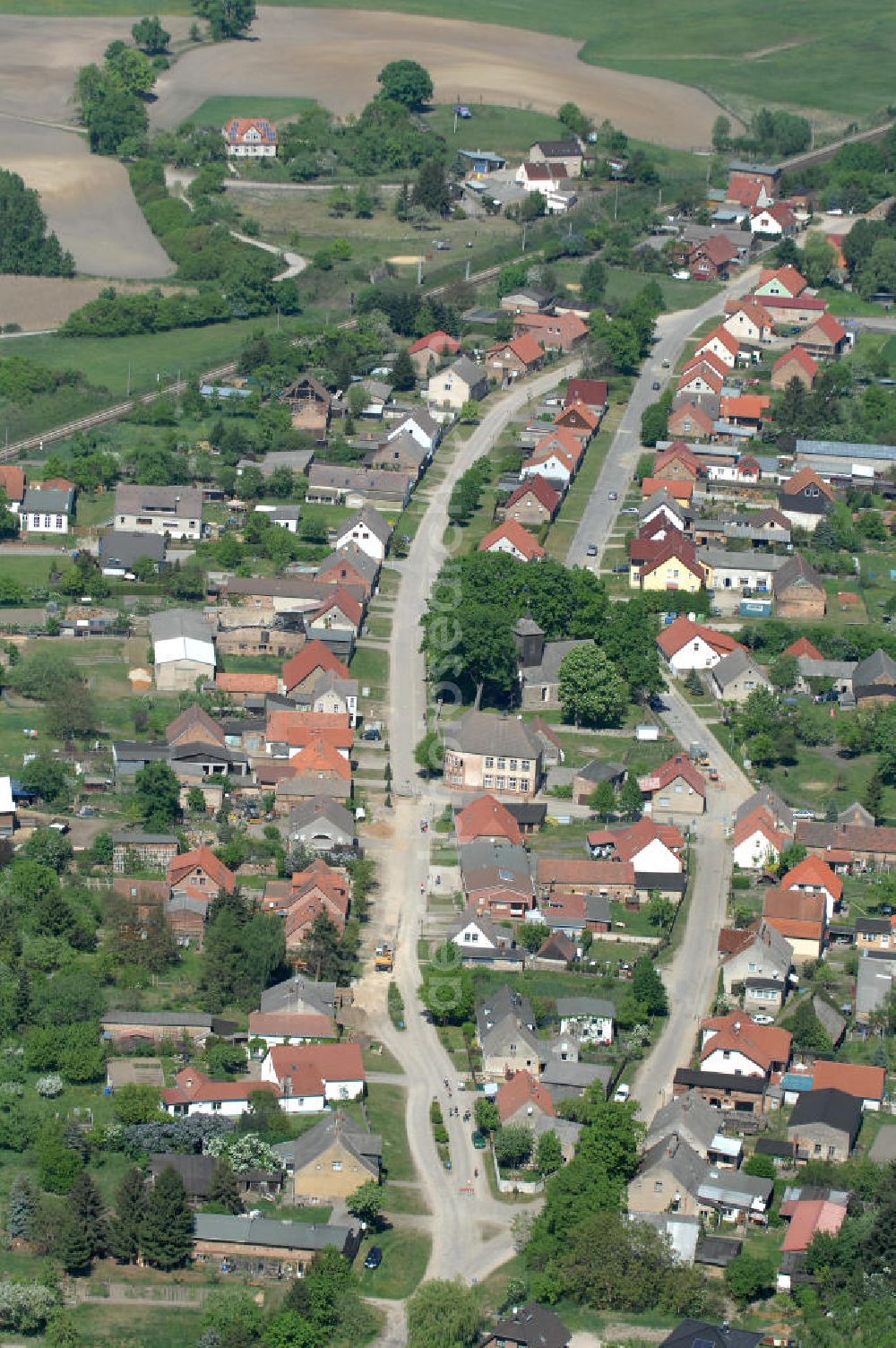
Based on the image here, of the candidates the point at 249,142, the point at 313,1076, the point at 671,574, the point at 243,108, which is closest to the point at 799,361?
the point at 671,574

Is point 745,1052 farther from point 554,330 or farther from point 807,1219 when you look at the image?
point 554,330

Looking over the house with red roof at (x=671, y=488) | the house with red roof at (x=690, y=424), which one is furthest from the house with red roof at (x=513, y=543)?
the house with red roof at (x=690, y=424)

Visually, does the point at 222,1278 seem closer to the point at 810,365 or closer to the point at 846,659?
the point at 846,659

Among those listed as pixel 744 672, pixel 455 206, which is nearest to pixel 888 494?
pixel 744 672

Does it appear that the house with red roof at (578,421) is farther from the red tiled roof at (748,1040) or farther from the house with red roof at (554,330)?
the red tiled roof at (748,1040)

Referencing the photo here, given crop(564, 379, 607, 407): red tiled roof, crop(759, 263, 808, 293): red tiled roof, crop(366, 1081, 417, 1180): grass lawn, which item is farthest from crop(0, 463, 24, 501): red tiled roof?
crop(759, 263, 808, 293): red tiled roof

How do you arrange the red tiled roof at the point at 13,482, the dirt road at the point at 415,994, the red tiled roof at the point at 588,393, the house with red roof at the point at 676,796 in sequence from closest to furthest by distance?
the dirt road at the point at 415,994, the house with red roof at the point at 676,796, the red tiled roof at the point at 13,482, the red tiled roof at the point at 588,393
